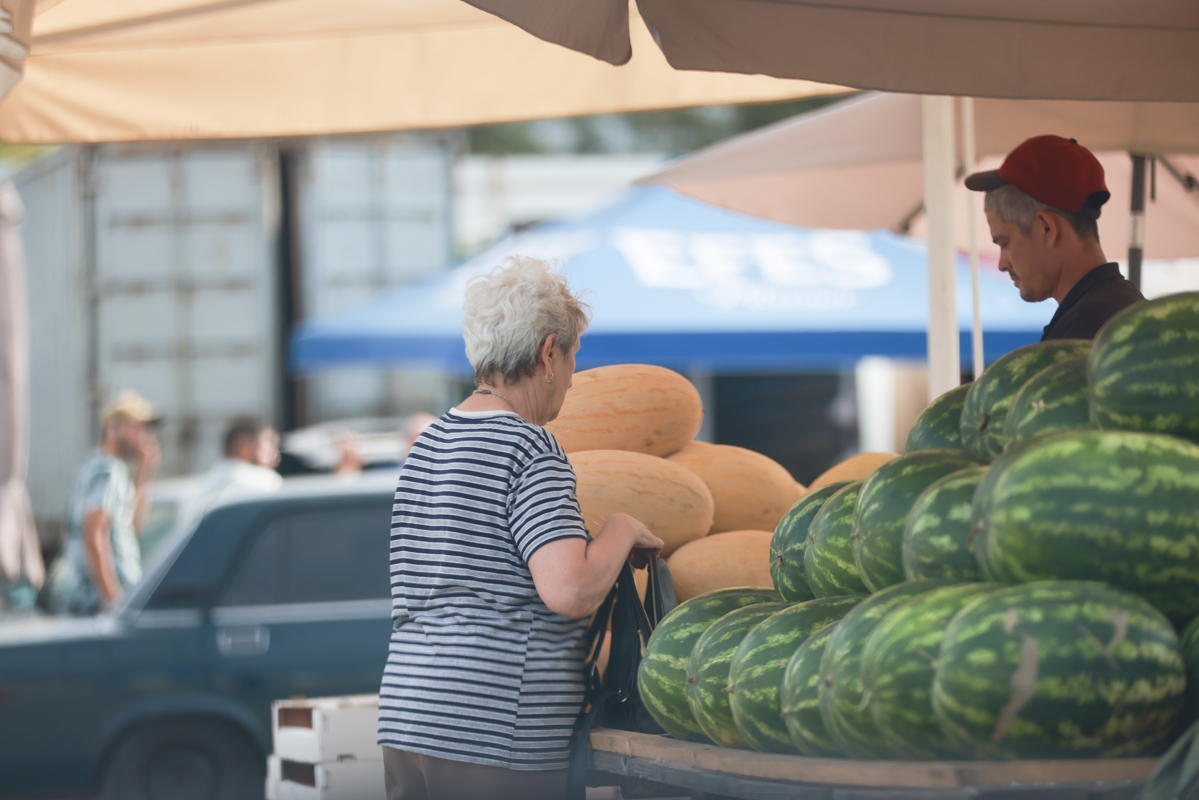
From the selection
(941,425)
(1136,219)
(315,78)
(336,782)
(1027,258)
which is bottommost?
(336,782)

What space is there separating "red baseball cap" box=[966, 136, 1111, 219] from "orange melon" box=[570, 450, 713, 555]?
3.55 ft

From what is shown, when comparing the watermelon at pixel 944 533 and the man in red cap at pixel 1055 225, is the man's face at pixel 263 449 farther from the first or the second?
the watermelon at pixel 944 533

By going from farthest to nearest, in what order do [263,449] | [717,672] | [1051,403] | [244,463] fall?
[263,449], [244,463], [717,672], [1051,403]

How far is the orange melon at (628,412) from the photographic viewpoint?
9.17 feet

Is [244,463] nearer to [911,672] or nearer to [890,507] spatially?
[890,507]

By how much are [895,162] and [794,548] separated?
2594 millimetres

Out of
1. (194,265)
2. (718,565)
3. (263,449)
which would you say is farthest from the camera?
(194,265)

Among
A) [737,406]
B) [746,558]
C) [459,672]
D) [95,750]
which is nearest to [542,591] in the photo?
[459,672]

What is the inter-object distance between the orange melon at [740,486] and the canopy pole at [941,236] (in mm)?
856

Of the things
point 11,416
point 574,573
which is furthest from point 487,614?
point 11,416

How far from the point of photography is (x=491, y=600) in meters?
2.06

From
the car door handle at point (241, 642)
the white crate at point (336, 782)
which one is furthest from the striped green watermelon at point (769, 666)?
the car door handle at point (241, 642)

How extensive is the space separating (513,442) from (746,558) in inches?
29.0

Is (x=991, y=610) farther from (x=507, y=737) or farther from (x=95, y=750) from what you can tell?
(x=95, y=750)
